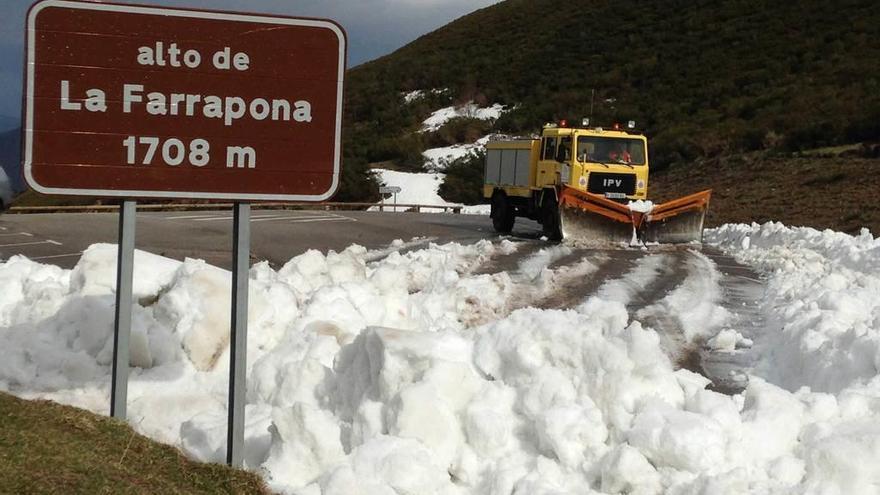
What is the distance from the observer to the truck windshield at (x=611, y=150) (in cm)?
1951

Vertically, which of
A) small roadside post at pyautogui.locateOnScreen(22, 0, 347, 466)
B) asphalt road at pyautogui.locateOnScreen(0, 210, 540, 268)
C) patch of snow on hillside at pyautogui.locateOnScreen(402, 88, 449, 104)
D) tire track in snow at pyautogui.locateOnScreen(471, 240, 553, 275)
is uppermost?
patch of snow on hillside at pyautogui.locateOnScreen(402, 88, 449, 104)

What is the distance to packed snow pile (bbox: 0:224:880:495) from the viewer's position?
434 cm

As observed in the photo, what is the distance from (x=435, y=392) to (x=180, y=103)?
5.97 ft

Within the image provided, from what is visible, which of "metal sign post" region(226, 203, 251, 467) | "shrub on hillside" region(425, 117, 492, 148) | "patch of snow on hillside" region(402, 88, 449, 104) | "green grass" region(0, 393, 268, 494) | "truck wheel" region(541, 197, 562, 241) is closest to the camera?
"green grass" region(0, 393, 268, 494)

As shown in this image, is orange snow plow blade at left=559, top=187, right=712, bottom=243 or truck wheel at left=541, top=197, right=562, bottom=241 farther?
truck wheel at left=541, top=197, right=562, bottom=241

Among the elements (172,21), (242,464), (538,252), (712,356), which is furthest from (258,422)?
(538,252)

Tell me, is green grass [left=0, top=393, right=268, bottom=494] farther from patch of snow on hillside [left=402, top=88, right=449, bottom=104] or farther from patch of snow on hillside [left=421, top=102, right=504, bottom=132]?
patch of snow on hillside [left=402, top=88, right=449, bottom=104]

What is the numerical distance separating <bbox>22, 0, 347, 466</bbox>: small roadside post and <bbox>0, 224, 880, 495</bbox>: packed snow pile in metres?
0.66

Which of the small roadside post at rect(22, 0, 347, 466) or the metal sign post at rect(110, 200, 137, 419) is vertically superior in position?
the small roadside post at rect(22, 0, 347, 466)

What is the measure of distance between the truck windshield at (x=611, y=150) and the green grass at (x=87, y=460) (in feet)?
51.3

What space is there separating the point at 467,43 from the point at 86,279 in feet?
248

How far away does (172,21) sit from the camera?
434 cm

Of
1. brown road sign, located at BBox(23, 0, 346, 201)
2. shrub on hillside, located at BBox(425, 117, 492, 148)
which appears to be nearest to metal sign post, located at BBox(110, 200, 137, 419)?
brown road sign, located at BBox(23, 0, 346, 201)

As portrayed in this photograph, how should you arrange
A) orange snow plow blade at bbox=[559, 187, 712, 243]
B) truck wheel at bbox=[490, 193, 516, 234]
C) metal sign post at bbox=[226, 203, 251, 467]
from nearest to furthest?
metal sign post at bbox=[226, 203, 251, 467] → orange snow plow blade at bbox=[559, 187, 712, 243] → truck wheel at bbox=[490, 193, 516, 234]
